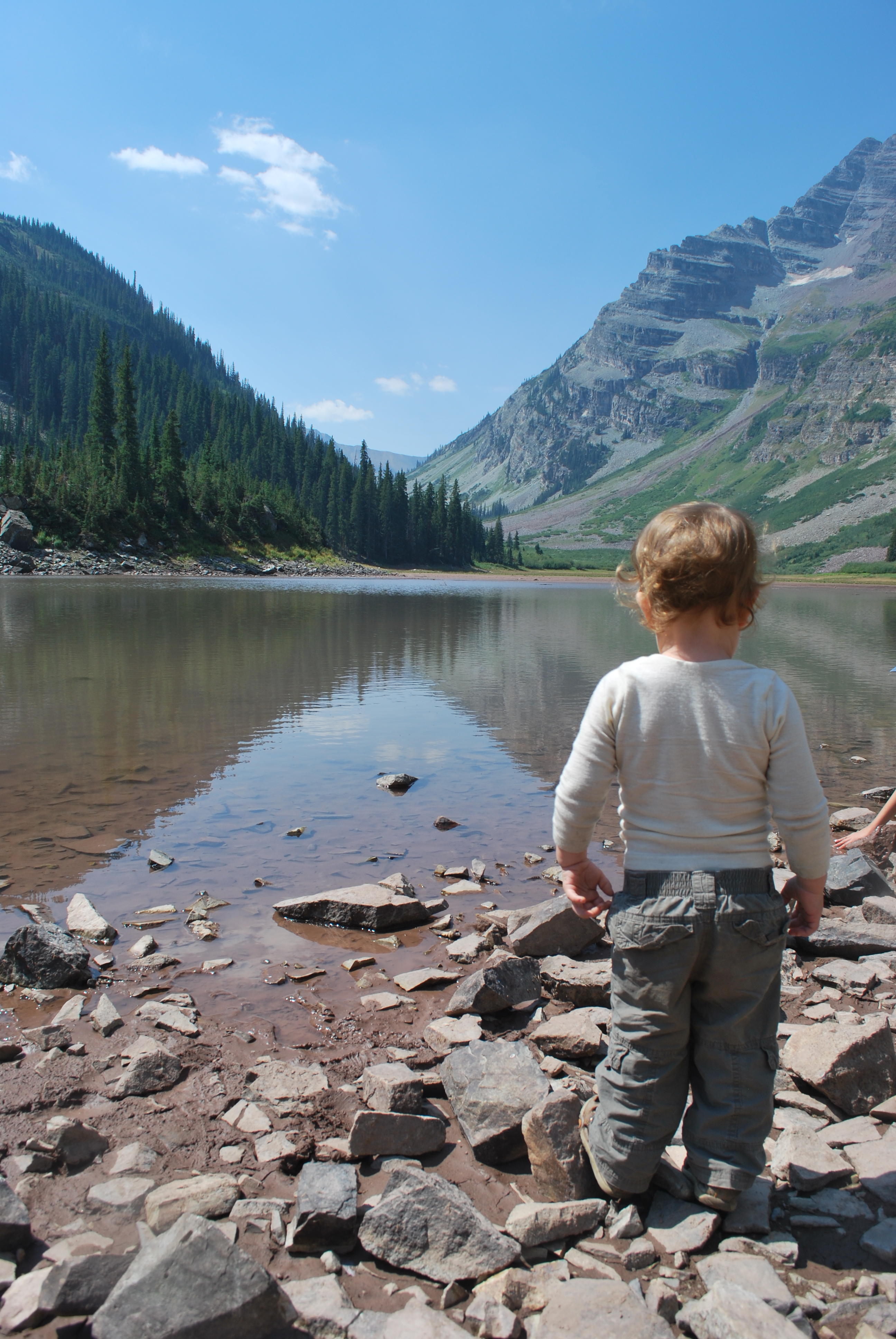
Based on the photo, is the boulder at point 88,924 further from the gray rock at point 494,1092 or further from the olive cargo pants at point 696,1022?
the olive cargo pants at point 696,1022

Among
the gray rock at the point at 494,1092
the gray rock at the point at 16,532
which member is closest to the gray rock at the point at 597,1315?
the gray rock at the point at 494,1092

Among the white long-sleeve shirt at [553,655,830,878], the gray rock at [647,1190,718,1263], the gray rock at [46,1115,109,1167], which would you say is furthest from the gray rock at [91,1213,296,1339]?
the white long-sleeve shirt at [553,655,830,878]

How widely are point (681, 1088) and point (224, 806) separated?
7.90 metres

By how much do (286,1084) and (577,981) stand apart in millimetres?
2046

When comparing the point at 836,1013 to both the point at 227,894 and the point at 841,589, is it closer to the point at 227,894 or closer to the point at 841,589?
the point at 227,894

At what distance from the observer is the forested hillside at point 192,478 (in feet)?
318

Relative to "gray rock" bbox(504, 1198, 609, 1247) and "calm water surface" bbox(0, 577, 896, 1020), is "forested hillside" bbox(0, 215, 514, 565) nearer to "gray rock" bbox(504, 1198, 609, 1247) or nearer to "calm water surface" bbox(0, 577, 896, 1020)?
"calm water surface" bbox(0, 577, 896, 1020)

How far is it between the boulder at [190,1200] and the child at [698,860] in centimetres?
161

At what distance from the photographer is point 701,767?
323 cm

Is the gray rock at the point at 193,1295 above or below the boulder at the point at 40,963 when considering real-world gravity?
above

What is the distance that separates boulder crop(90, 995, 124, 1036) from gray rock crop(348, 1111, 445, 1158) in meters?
2.04

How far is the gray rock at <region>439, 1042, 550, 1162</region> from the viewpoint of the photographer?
3.69m

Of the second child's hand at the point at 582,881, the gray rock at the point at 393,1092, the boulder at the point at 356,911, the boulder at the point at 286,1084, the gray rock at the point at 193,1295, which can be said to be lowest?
the boulder at the point at 356,911

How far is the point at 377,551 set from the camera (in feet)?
477
